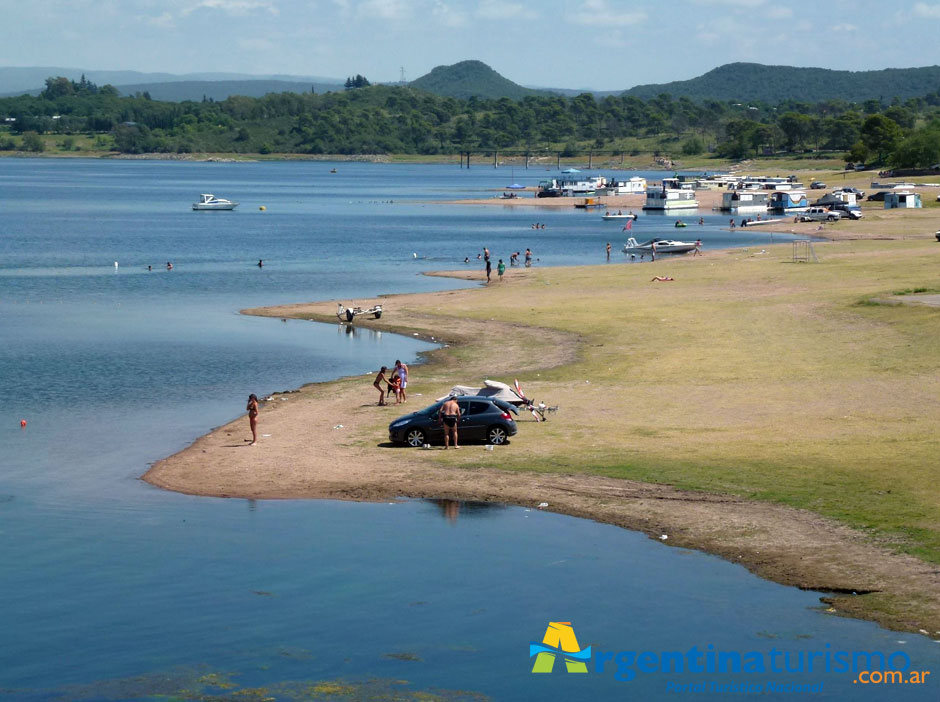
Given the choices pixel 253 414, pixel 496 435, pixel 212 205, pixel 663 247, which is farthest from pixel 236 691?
pixel 212 205

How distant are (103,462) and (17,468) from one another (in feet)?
8.27

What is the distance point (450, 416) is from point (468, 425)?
2.79ft

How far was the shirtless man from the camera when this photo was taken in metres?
37.7

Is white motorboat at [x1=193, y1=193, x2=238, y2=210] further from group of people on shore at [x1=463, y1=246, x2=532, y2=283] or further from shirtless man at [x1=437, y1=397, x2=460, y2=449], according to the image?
shirtless man at [x1=437, y1=397, x2=460, y2=449]

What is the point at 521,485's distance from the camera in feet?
112

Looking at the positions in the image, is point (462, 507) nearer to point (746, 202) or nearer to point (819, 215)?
point (819, 215)

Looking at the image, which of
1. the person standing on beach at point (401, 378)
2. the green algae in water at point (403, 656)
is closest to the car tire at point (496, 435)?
the person standing on beach at point (401, 378)

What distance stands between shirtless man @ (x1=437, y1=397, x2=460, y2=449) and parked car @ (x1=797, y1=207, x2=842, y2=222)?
109968mm

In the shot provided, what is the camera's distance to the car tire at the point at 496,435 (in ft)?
125

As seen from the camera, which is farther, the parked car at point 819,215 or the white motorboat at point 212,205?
the white motorboat at point 212,205

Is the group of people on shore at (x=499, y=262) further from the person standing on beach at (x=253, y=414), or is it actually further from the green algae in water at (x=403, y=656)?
the green algae in water at (x=403, y=656)

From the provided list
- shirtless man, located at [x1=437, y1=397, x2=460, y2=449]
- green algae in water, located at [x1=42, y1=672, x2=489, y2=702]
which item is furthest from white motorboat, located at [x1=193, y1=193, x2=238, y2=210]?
green algae in water, located at [x1=42, y1=672, x2=489, y2=702]

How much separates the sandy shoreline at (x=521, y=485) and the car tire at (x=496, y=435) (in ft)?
1.23

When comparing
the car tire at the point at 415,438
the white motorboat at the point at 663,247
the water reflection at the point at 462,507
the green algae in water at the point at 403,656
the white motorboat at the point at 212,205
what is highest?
the car tire at the point at 415,438
